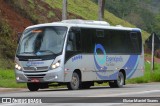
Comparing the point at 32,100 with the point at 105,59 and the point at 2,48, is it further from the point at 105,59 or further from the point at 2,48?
the point at 2,48

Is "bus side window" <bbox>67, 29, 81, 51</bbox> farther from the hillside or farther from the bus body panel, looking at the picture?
the hillside

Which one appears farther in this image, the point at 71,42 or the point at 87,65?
the point at 87,65

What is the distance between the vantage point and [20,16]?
54.0 meters

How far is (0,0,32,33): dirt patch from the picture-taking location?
50438 mm

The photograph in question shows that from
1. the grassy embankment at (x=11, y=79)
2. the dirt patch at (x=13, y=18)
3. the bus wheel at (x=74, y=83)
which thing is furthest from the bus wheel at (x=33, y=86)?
the dirt patch at (x=13, y=18)

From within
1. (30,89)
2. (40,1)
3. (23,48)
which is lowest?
(30,89)

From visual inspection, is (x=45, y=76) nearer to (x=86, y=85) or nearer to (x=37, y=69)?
(x=37, y=69)

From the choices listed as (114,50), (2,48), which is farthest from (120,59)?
(2,48)

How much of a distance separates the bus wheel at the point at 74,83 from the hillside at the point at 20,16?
13.9 meters

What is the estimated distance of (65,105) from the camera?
57.8 ft

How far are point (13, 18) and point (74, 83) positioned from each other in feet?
79.5

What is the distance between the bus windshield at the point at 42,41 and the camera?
2778 centimetres

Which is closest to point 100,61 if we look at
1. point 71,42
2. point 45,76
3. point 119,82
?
point 119,82

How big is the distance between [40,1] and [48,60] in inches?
1584
